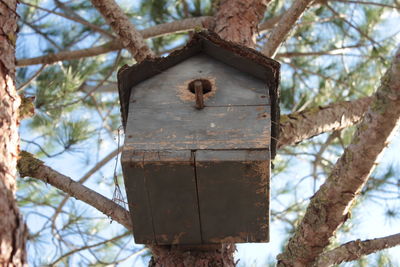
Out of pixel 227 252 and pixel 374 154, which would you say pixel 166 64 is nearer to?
pixel 227 252

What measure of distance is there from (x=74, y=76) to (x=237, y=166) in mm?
2423

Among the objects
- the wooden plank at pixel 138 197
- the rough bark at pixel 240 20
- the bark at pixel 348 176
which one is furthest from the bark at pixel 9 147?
the rough bark at pixel 240 20

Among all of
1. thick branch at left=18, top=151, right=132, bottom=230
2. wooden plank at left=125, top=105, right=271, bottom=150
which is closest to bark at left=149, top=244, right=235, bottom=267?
thick branch at left=18, top=151, right=132, bottom=230

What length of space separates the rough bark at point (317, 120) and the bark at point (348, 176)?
0.86m

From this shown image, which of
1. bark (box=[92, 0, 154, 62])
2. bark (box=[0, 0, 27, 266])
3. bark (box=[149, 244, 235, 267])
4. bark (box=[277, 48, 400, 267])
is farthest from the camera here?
bark (box=[92, 0, 154, 62])

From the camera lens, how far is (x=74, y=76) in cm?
424

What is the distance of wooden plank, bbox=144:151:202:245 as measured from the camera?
2.07 meters

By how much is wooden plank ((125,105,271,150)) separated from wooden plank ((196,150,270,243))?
51 millimetres

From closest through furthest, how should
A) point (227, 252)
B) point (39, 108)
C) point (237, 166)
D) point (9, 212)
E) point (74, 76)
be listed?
point (9, 212)
point (237, 166)
point (227, 252)
point (39, 108)
point (74, 76)

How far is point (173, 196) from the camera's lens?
2164 millimetres

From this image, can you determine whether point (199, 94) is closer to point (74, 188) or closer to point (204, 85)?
point (204, 85)

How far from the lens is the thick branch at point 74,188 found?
2.29 metres

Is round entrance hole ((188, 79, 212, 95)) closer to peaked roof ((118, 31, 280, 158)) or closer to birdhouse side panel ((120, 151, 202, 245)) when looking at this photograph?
peaked roof ((118, 31, 280, 158))

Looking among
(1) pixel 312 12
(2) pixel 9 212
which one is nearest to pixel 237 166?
(2) pixel 9 212
